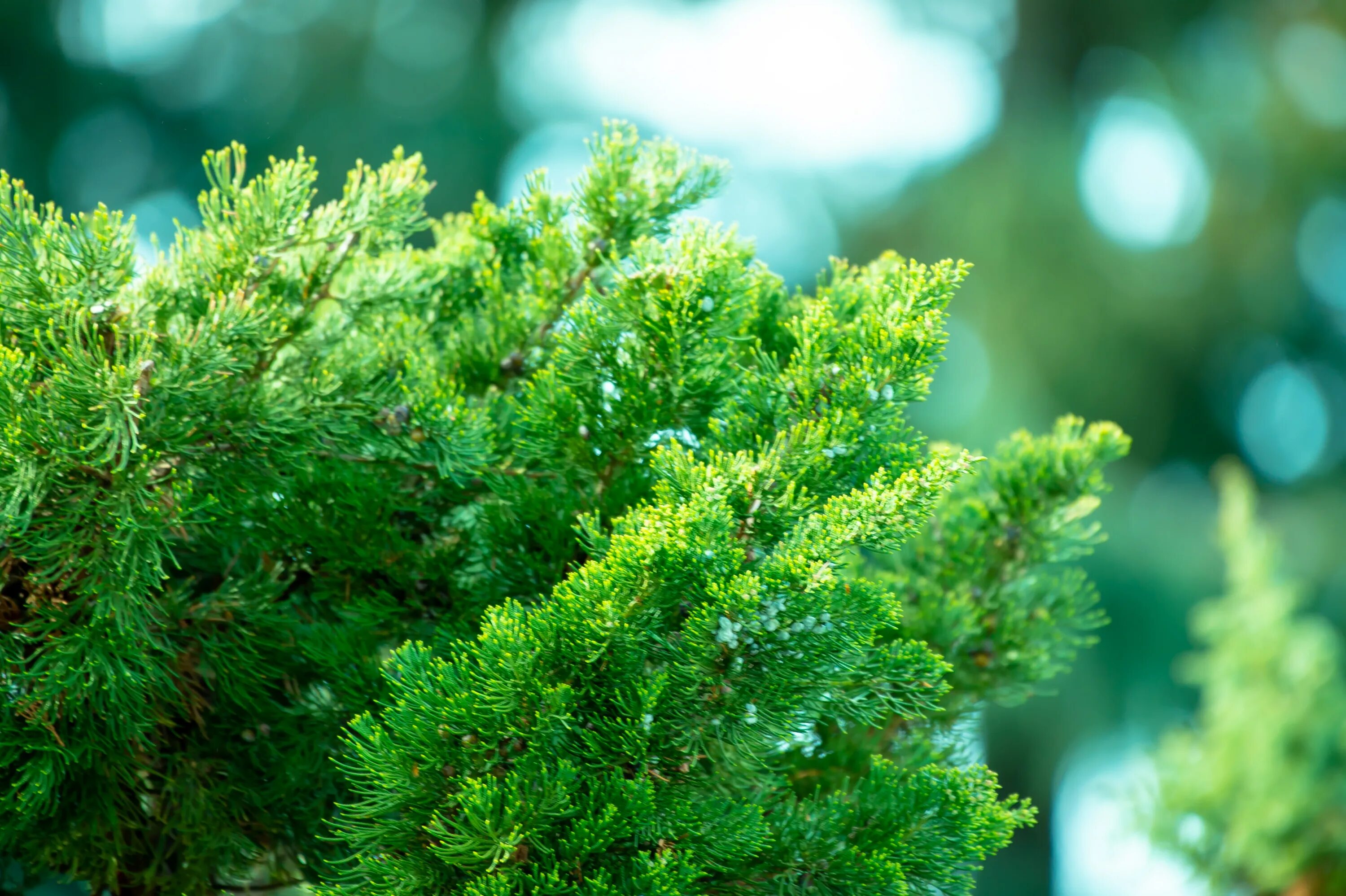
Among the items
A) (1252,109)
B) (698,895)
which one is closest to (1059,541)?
(698,895)

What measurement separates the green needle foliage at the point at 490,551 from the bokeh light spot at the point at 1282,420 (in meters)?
4.14

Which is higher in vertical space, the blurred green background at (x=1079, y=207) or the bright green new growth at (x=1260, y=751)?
the blurred green background at (x=1079, y=207)

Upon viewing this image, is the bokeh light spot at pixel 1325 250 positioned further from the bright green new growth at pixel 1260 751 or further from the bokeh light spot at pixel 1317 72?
the bright green new growth at pixel 1260 751

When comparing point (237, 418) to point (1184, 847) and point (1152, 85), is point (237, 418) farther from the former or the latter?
point (1152, 85)

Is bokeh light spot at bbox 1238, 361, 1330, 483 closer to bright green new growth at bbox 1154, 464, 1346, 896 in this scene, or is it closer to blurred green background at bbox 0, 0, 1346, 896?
blurred green background at bbox 0, 0, 1346, 896

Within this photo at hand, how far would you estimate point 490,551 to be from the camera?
489mm

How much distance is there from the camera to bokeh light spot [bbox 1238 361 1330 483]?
4160 millimetres

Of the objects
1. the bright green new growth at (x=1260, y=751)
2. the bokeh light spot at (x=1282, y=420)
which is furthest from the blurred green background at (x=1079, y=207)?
the bright green new growth at (x=1260, y=751)

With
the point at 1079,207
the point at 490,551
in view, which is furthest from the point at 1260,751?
the point at 1079,207

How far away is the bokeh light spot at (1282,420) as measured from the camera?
13.6 ft

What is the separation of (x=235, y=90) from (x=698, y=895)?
444cm

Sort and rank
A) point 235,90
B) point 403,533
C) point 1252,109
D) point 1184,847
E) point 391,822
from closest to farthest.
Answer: point 391,822
point 403,533
point 1184,847
point 1252,109
point 235,90

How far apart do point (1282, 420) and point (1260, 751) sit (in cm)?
378

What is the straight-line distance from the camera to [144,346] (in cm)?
42
